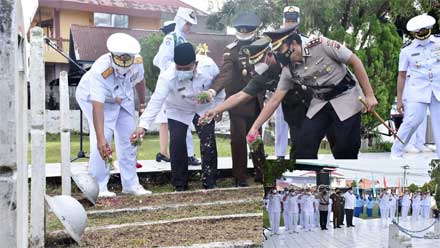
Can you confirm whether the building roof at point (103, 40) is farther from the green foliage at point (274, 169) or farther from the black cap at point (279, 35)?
the green foliage at point (274, 169)

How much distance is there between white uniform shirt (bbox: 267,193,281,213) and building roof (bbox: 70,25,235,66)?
573mm

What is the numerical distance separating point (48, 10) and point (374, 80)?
130cm

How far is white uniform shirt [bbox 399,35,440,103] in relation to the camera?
89.4 inches

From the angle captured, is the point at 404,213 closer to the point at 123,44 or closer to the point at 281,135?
the point at 281,135

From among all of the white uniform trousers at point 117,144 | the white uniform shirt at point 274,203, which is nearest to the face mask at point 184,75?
the white uniform trousers at point 117,144

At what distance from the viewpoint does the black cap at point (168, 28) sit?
90.7 inches

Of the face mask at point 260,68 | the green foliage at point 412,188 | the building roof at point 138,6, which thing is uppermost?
the building roof at point 138,6

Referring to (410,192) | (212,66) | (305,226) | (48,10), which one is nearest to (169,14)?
(212,66)

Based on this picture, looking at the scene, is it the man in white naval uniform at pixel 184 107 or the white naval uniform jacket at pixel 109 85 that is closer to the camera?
the man in white naval uniform at pixel 184 107

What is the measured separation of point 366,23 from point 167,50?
776mm

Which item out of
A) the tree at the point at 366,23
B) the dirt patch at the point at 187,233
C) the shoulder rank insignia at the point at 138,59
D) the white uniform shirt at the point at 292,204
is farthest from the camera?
the dirt patch at the point at 187,233

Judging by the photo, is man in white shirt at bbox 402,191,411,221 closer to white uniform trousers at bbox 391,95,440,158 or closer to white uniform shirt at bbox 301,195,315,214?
white uniform trousers at bbox 391,95,440,158

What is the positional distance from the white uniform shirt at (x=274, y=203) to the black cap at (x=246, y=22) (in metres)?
0.66

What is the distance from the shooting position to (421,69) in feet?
7.57
